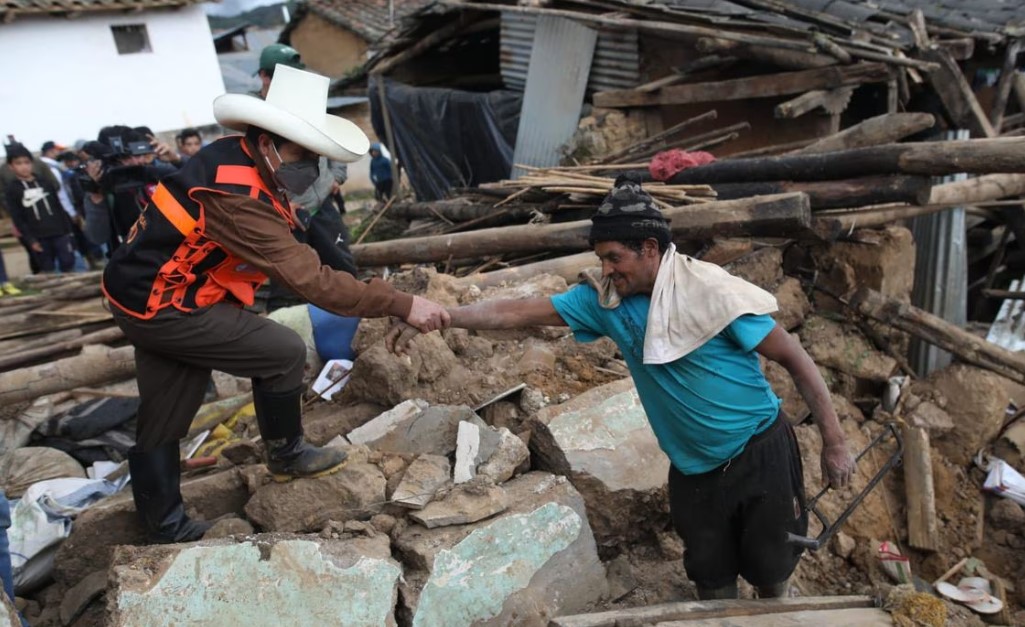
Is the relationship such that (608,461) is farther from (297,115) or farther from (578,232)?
(578,232)

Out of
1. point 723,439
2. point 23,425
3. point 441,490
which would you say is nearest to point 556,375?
point 441,490

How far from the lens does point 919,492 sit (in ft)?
16.1

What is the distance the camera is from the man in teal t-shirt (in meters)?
2.58

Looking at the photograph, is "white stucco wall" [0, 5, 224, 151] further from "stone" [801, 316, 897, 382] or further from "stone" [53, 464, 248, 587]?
"stone" [801, 316, 897, 382]

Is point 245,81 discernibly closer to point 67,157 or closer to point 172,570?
point 67,157

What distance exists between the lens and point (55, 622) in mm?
3469

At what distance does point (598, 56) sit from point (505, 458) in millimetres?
7158

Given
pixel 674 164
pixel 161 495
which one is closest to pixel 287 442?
pixel 161 495

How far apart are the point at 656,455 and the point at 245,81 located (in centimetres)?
2203

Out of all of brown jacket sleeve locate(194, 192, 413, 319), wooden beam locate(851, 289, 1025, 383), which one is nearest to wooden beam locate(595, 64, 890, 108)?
wooden beam locate(851, 289, 1025, 383)

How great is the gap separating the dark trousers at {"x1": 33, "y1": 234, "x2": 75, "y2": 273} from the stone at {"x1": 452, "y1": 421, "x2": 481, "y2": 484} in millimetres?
8655

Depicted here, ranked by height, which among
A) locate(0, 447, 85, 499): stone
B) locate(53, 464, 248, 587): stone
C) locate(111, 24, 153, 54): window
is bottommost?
locate(0, 447, 85, 499): stone

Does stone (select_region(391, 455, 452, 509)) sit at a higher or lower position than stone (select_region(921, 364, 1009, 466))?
higher

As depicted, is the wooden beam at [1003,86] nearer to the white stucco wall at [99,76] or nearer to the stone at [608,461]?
the stone at [608,461]
